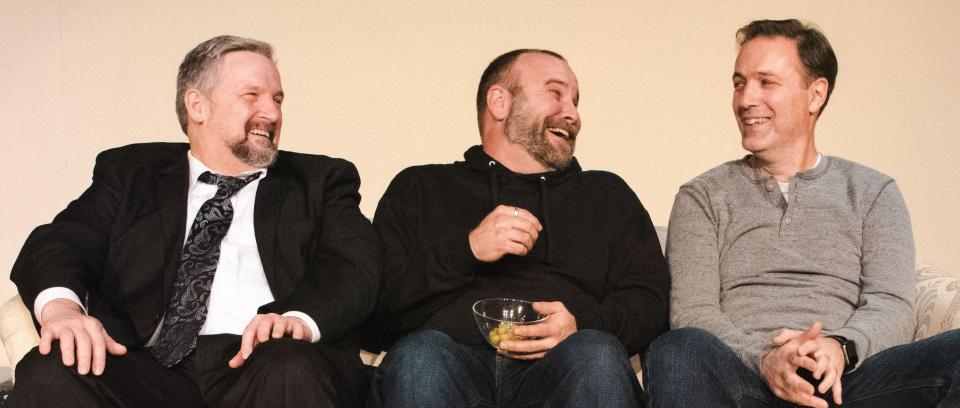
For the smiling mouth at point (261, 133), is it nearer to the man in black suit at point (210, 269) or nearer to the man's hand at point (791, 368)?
the man in black suit at point (210, 269)

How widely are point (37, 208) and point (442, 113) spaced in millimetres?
1433

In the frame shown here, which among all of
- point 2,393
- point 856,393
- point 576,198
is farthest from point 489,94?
point 2,393

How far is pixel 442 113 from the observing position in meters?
3.62

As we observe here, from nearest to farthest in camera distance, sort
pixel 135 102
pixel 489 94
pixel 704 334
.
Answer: pixel 704 334, pixel 489 94, pixel 135 102

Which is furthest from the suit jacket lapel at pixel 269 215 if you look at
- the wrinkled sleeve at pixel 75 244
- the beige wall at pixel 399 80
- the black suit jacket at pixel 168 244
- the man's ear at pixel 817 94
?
the man's ear at pixel 817 94

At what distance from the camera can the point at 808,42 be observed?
8.49 feet

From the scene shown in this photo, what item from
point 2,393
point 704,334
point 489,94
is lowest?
point 2,393

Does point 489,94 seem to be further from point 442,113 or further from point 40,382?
point 40,382

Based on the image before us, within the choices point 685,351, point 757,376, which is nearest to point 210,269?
point 685,351

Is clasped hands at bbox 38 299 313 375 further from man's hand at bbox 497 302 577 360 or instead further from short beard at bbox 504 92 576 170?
short beard at bbox 504 92 576 170

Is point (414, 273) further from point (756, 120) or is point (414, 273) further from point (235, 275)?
point (756, 120)

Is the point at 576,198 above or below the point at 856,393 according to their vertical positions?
above

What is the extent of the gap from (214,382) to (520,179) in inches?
37.8

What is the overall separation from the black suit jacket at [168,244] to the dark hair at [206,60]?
0.54 ft
